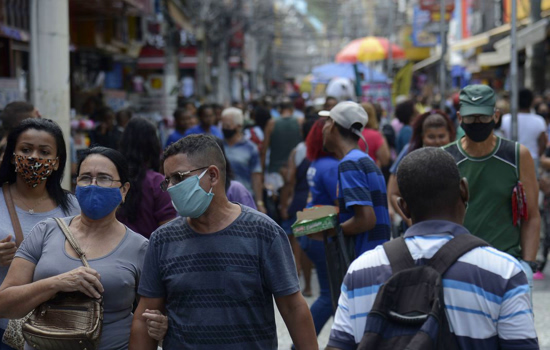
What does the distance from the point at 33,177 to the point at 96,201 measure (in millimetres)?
679

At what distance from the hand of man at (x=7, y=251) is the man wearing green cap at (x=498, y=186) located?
272cm

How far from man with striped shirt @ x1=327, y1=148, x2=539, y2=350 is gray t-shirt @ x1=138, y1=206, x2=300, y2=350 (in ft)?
2.19

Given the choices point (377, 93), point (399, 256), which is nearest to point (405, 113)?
point (399, 256)

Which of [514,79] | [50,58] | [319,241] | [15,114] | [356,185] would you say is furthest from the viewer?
[514,79]

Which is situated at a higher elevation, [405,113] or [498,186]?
[405,113]

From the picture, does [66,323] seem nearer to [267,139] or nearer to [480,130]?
[480,130]

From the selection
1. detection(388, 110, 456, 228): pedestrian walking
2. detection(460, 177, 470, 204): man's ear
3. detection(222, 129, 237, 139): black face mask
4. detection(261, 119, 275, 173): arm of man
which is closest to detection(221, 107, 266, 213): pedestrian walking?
detection(222, 129, 237, 139): black face mask

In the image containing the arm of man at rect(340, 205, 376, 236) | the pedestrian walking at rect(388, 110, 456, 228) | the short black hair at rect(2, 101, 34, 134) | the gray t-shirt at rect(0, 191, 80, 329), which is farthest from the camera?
the pedestrian walking at rect(388, 110, 456, 228)

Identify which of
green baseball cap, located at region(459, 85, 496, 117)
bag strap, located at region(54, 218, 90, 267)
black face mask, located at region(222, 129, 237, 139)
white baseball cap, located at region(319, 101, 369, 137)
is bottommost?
bag strap, located at region(54, 218, 90, 267)

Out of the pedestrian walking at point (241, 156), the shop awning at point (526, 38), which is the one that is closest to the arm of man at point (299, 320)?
the pedestrian walking at point (241, 156)

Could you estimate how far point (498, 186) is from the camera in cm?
548

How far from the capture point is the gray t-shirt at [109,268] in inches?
156

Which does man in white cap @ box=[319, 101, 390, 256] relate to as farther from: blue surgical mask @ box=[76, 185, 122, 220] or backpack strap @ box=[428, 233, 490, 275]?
backpack strap @ box=[428, 233, 490, 275]

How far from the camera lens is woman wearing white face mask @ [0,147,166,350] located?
3.84 meters
